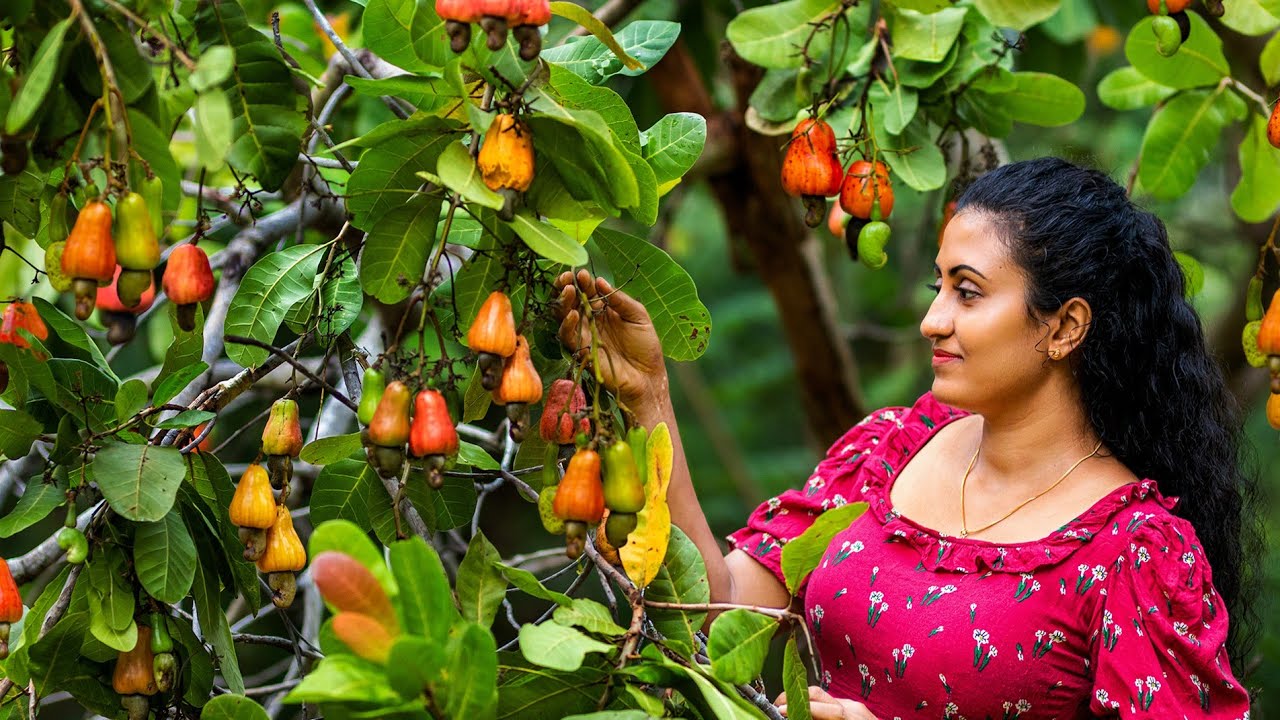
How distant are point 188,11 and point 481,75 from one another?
32 centimetres

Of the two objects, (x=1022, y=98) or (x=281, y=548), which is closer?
(x=281, y=548)

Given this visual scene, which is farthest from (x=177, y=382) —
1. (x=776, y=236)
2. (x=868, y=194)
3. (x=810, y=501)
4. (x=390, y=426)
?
(x=776, y=236)

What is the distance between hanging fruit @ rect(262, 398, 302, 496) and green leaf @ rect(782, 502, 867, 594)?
55 cm

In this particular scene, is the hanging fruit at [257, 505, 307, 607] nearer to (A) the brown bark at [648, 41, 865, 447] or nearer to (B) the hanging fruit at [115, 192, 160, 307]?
(B) the hanging fruit at [115, 192, 160, 307]

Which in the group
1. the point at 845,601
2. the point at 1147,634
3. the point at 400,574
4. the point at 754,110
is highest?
the point at 400,574

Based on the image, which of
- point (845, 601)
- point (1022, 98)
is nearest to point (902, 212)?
point (1022, 98)

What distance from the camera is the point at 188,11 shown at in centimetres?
132

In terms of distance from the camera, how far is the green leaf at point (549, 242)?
118cm

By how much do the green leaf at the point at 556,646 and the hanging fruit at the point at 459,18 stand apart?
0.53 meters

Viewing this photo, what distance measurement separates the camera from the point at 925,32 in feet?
7.11

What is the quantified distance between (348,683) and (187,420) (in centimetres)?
51


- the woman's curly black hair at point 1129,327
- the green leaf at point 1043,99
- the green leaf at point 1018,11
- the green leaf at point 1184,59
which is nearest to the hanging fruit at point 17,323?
the woman's curly black hair at point 1129,327

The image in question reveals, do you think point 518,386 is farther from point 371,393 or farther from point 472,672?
point 472,672

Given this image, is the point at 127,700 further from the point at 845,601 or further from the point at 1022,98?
the point at 1022,98
